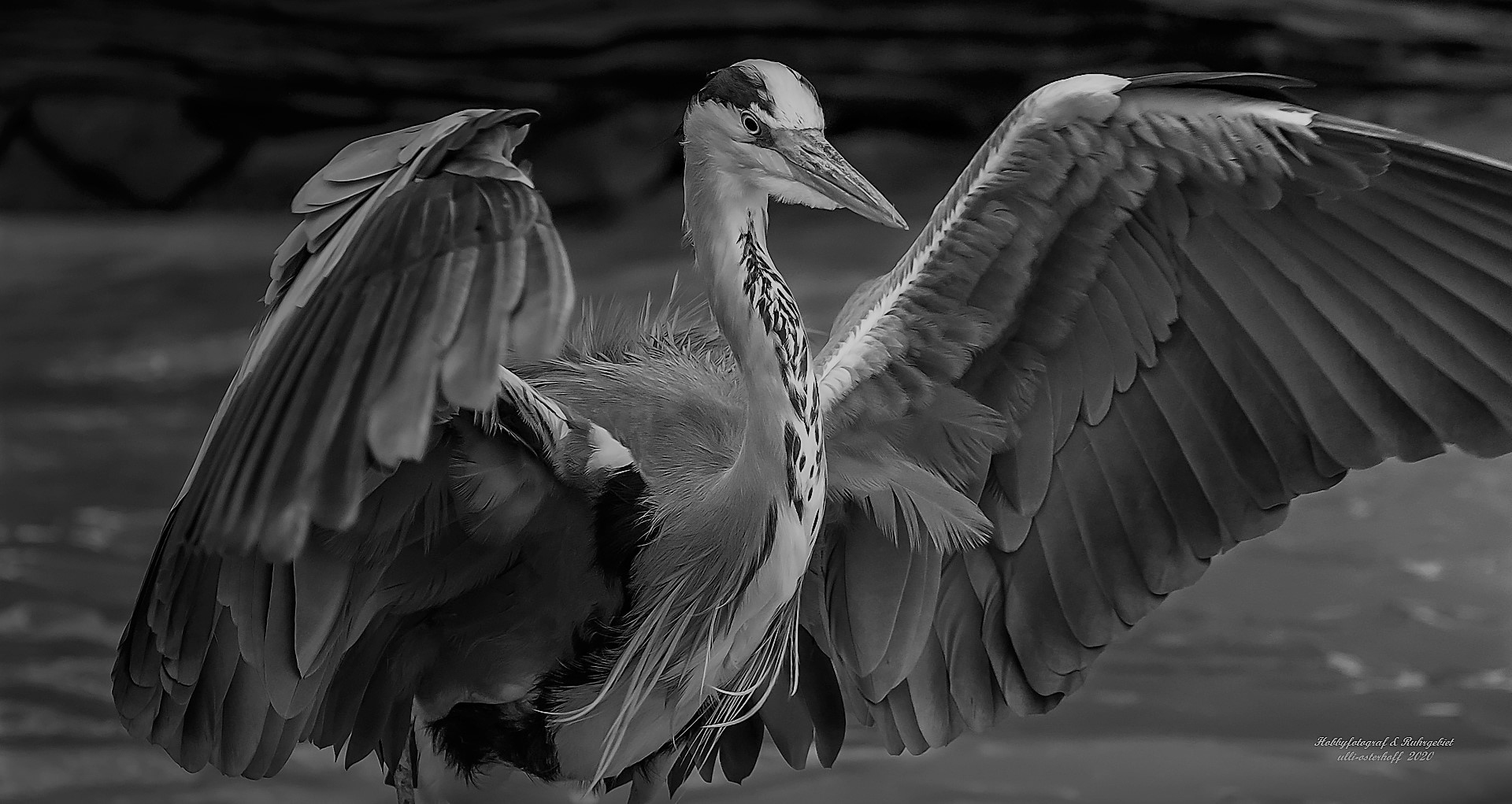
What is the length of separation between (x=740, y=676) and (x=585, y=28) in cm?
342

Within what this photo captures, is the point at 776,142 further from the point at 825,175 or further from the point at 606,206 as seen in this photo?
the point at 606,206

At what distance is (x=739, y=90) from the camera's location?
5.29ft

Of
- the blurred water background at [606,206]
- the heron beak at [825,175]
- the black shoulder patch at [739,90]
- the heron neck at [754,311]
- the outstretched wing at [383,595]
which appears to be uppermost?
the black shoulder patch at [739,90]

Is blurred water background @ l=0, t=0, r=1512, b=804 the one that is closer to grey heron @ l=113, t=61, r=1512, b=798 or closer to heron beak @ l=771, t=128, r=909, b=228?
grey heron @ l=113, t=61, r=1512, b=798

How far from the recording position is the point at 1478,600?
3176 millimetres

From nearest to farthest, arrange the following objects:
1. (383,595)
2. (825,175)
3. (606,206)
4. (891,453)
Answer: (825,175), (383,595), (891,453), (606,206)

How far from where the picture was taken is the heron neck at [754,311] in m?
1.57

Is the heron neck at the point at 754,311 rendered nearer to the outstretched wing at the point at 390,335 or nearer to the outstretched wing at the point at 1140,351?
the outstretched wing at the point at 1140,351

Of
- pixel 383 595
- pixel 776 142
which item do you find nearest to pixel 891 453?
pixel 776 142

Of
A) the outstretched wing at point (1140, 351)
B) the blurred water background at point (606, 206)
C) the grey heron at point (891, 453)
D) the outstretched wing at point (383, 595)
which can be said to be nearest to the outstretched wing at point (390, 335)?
the grey heron at point (891, 453)

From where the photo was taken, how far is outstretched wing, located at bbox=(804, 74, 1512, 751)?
1.69 metres

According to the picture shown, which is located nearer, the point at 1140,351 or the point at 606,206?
the point at 1140,351

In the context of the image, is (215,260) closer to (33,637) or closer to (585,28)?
(585,28)

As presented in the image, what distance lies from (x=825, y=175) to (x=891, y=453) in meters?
0.43
